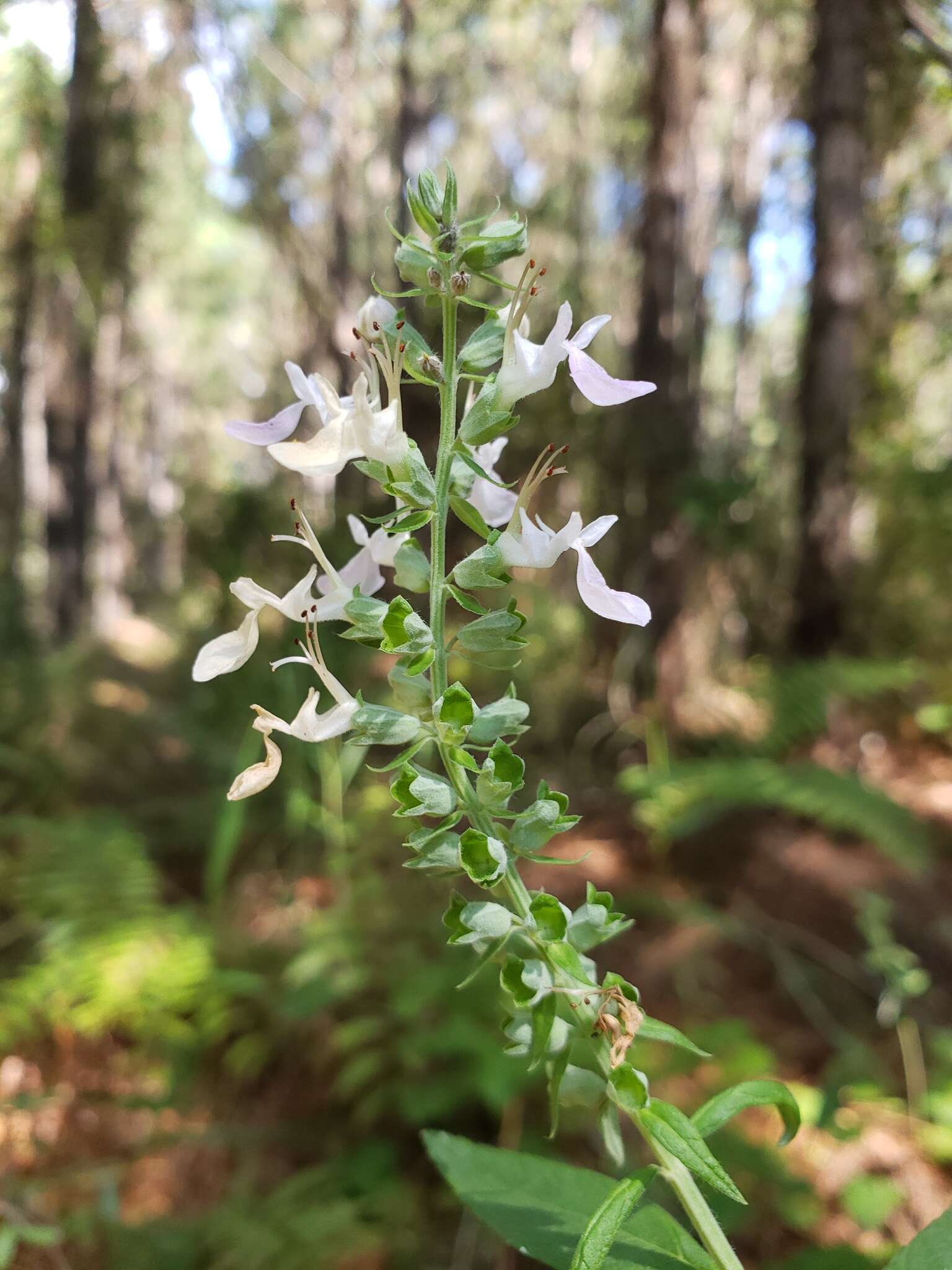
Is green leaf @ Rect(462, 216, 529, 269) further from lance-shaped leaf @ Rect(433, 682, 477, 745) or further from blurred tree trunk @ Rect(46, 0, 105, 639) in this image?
blurred tree trunk @ Rect(46, 0, 105, 639)

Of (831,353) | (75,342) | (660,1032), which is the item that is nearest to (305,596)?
(660,1032)

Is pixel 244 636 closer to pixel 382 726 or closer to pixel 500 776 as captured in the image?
pixel 382 726

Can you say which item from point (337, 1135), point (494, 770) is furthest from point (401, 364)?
point (337, 1135)

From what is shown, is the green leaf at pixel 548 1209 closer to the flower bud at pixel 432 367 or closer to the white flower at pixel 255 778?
the white flower at pixel 255 778

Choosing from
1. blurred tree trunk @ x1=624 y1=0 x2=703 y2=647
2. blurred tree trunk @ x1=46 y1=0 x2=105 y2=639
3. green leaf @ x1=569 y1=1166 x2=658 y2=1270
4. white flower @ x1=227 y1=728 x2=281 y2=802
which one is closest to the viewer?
green leaf @ x1=569 y1=1166 x2=658 y2=1270

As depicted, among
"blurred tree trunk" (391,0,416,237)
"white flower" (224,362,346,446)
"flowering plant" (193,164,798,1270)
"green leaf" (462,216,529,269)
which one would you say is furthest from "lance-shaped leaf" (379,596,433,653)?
"blurred tree trunk" (391,0,416,237)
